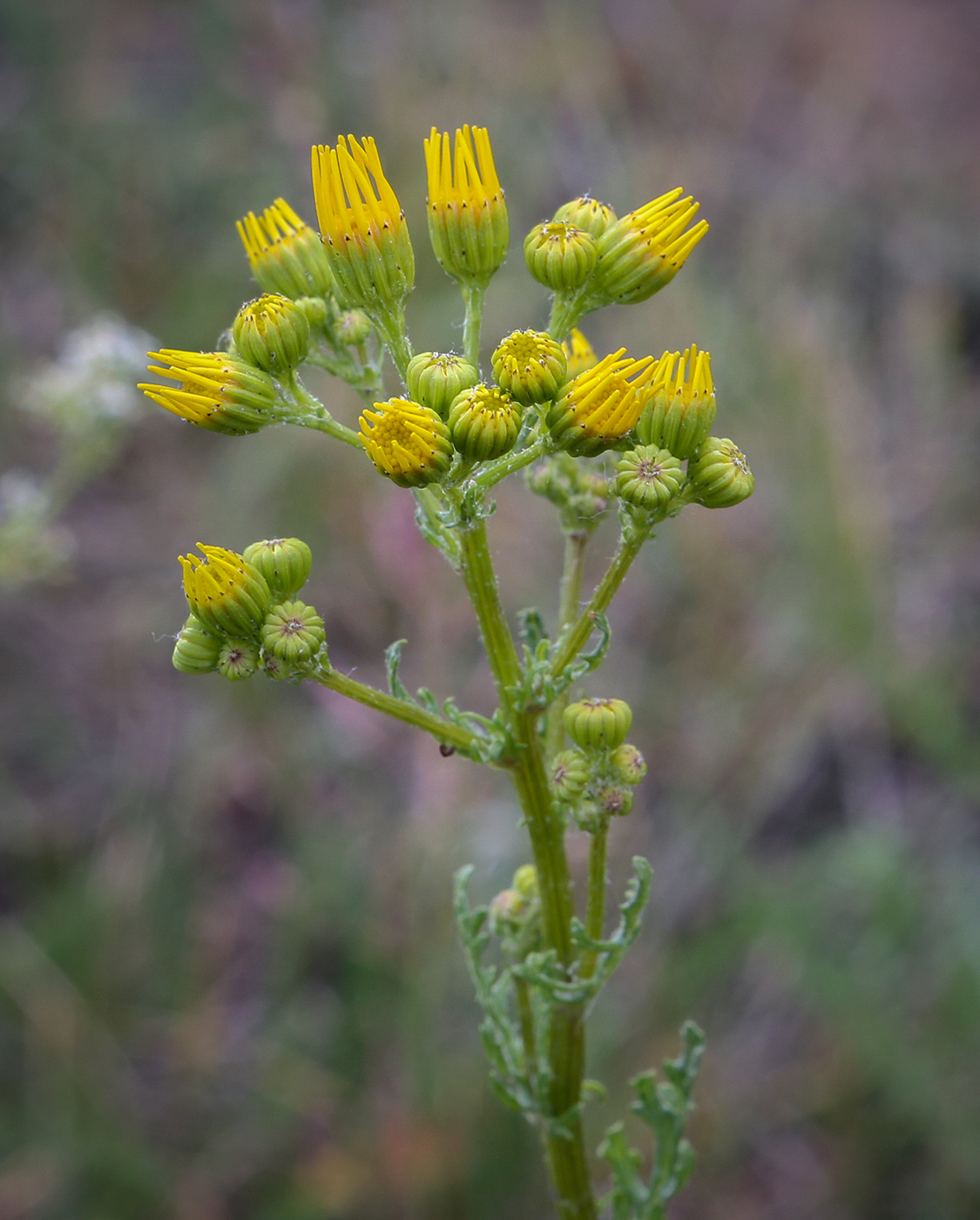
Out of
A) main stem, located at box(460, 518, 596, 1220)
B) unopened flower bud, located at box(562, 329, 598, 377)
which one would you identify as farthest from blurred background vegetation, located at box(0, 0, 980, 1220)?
unopened flower bud, located at box(562, 329, 598, 377)

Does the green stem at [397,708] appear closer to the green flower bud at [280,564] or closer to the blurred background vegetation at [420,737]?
the green flower bud at [280,564]

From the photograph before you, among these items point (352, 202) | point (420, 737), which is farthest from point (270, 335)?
point (420, 737)

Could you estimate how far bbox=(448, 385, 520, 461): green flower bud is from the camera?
5.35 ft

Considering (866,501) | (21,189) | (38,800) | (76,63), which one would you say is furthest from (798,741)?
(76,63)

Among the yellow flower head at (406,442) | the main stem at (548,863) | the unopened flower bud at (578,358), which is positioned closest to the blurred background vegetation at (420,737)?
the main stem at (548,863)

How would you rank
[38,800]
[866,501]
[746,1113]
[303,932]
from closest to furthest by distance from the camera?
[746,1113] → [303,932] → [866,501] → [38,800]

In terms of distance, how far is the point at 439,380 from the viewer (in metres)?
1.69

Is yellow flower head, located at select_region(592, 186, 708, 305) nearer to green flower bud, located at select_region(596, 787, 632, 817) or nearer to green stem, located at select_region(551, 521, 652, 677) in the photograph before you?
green stem, located at select_region(551, 521, 652, 677)

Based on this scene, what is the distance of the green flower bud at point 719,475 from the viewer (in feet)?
5.87

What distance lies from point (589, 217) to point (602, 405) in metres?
0.48

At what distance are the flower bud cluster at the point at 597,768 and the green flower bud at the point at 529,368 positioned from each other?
572 mm

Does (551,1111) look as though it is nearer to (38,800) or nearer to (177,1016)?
(177,1016)

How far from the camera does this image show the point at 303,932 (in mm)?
4410

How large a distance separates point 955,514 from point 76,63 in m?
7.49
